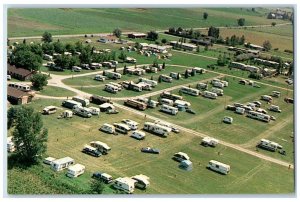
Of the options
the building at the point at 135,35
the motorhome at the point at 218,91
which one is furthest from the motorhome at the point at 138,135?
the building at the point at 135,35

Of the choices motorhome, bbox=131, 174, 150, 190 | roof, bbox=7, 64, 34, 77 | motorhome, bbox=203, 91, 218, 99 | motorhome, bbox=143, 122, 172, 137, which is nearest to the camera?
motorhome, bbox=131, 174, 150, 190

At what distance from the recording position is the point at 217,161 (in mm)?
28406

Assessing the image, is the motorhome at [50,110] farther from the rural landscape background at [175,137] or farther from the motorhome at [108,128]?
the motorhome at [108,128]

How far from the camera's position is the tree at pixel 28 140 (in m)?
25.2

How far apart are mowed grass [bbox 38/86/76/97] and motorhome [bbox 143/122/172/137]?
25.5 feet

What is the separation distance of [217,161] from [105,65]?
21056 millimetres

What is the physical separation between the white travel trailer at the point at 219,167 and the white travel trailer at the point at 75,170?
7510mm

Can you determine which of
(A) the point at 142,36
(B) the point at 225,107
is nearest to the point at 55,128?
(B) the point at 225,107

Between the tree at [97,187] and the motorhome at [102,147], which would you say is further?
the motorhome at [102,147]

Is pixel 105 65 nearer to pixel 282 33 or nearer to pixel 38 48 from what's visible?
pixel 38 48

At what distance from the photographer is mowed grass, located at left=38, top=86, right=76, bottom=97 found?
1410 inches

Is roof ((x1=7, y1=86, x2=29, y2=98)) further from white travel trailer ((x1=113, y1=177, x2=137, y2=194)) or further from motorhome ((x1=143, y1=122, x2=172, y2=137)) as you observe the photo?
white travel trailer ((x1=113, y1=177, x2=137, y2=194))

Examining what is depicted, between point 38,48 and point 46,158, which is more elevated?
point 38,48

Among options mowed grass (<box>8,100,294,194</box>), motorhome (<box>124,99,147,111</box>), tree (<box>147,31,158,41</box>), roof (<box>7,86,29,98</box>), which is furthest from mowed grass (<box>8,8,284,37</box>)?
mowed grass (<box>8,100,294,194</box>)
